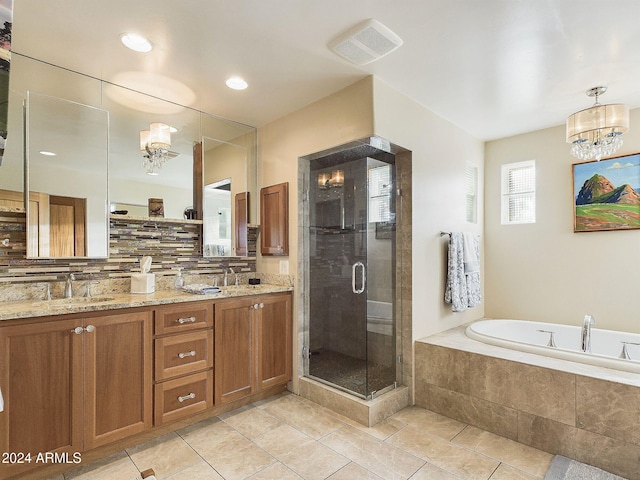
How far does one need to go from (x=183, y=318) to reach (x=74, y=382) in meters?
0.68

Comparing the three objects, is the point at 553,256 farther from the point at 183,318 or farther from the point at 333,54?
the point at 183,318

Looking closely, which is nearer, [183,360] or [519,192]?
[183,360]

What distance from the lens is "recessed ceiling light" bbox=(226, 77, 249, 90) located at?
2549 mm

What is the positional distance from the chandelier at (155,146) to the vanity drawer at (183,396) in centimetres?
165

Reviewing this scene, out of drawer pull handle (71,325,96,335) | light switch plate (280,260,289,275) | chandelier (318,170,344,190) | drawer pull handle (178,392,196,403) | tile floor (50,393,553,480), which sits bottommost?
tile floor (50,393,553,480)

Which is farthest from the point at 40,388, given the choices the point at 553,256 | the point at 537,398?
the point at 553,256

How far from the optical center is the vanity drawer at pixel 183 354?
229 centimetres

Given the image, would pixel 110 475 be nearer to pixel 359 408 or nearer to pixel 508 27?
pixel 359 408

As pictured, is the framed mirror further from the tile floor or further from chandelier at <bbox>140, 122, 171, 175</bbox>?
the tile floor

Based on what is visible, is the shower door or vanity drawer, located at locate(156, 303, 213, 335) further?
the shower door

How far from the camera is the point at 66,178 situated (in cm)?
244

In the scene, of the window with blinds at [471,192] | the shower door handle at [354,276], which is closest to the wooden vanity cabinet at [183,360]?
the shower door handle at [354,276]

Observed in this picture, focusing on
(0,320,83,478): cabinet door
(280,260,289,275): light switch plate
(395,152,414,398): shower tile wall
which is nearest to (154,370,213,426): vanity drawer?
(0,320,83,478): cabinet door

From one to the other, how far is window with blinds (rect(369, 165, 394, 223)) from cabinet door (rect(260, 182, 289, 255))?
80 centimetres
